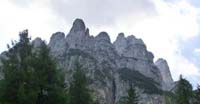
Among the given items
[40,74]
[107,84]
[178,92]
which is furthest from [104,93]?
[40,74]

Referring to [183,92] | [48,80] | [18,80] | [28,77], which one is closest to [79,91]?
[48,80]

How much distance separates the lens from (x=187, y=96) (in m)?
50.3

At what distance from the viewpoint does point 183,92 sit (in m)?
50.7

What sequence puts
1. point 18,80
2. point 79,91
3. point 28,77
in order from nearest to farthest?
1. point 28,77
2. point 18,80
3. point 79,91

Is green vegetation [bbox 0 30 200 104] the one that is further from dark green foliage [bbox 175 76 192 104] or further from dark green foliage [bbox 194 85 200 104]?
dark green foliage [bbox 194 85 200 104]

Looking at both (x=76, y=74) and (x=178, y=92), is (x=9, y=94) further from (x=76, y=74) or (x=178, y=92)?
(x=178, y=92)

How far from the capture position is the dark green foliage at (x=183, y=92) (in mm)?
49875

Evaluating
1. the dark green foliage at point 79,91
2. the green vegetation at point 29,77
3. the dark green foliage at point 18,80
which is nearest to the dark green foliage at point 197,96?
the dark green foliage at point 79,91

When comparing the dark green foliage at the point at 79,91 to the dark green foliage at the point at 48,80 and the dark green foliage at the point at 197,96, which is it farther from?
the dark green foliage at the point at 197,96

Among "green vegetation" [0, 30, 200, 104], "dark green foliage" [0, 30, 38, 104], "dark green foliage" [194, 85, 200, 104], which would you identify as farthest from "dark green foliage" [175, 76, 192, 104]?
"dark green foliage" [0, 30, 38, 104]

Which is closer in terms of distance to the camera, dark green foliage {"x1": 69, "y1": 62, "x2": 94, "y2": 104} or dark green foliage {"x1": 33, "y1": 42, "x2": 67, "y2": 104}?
dark green foliage {"x1": 33, "y1": 42, "x2": 67, "y2": 104}

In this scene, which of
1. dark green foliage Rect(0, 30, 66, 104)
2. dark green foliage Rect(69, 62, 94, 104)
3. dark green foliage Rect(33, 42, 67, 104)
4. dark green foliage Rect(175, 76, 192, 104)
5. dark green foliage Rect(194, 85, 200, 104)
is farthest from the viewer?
dark green foliage Rect(175, 76, 192, 104)

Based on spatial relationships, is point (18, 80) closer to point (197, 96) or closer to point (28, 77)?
point (28, 77)

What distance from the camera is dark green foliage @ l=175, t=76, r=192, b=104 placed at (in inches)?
1964
